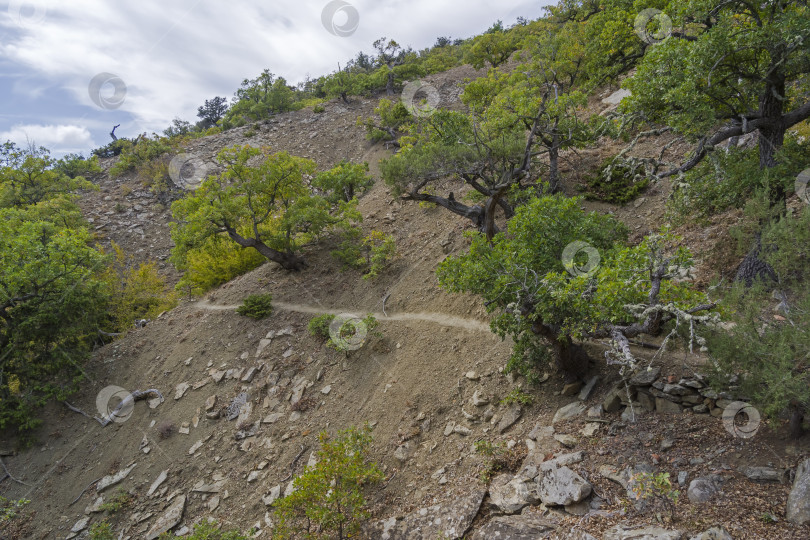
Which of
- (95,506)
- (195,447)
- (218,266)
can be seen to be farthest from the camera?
(218,266)

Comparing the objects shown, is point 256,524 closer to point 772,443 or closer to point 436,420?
point 436,420

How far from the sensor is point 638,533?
4.97 meters

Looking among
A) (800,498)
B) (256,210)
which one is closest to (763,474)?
(800,498)

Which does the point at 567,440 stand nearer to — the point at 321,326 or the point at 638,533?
the point at 638,533

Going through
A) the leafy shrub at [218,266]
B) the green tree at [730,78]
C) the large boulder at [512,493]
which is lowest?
the large boulder at [512,493]

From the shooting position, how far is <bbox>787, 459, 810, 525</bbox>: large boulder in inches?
175

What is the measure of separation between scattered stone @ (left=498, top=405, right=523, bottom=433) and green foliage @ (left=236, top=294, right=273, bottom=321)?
1178 centimetres

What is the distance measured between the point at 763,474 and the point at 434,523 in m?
5.03

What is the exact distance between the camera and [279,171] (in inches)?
730

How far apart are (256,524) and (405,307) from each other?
27.1ft

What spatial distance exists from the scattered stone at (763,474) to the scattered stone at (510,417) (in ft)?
13.2

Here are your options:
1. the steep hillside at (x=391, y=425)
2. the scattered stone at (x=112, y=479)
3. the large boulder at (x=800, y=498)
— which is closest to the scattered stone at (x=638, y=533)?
the steep hillside at (x=391, y=425)

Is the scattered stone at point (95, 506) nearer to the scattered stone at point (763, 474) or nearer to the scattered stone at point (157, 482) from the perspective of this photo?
the scattered stone at point (157, 482)

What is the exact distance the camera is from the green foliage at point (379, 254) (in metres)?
17.2
